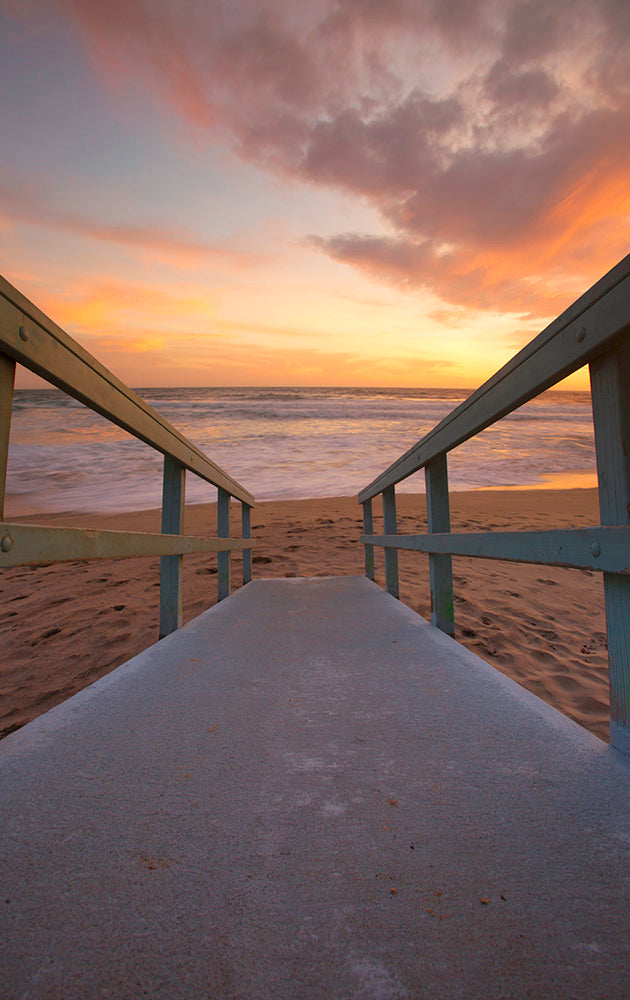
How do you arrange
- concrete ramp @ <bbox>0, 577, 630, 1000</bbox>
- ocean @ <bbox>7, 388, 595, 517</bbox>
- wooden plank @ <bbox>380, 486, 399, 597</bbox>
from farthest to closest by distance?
ocean @ <bbox>7, 388, 595, 517</bbox> < wooden plank @ <bbox>380, 486, 399, 597</bbox> < concrete ramp @ <bbox>0, 577, 630, 1000</bbox>

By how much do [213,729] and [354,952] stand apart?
71 cm

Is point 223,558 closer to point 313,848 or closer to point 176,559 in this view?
point 176,559

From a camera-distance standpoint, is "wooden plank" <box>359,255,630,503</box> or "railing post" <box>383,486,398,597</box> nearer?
"wooden plank" <box>359,255,630,503</box>

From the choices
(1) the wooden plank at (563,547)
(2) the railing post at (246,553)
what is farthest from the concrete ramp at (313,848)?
(2) the railing post at (246,553)

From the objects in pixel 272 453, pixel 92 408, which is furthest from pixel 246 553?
pixel 272 453

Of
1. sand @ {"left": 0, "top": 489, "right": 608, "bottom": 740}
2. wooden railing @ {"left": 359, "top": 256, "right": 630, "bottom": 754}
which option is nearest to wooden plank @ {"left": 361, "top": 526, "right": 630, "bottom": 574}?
wooden railing @ {"left": 359, "top": 256, "right": 630, "bottom": 754}

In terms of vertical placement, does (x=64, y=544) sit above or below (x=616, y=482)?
below

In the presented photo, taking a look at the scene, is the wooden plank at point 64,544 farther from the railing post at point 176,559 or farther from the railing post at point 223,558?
the railing post at point 223,558

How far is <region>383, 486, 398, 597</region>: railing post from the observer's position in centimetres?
330

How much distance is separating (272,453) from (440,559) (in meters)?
14.7

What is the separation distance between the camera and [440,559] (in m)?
2.30

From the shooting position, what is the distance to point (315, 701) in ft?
4.92

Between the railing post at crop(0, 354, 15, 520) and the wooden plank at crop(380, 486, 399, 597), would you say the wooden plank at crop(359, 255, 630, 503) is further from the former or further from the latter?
the wooden plank at crop(380, 486, 399, 597)

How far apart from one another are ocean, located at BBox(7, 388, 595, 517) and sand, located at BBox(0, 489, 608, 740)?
12.9 ft
